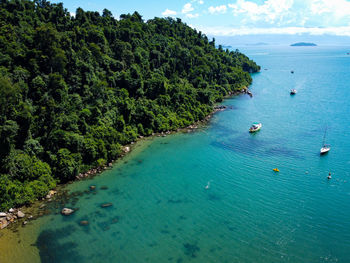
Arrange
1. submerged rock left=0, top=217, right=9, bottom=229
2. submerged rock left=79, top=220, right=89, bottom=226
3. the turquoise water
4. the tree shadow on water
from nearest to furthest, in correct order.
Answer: the tree shadow on water
the turquoise water
submerged rock left=0, top=217, right=9, bottom=229
submerged rock left=79, top=220, right=89, bottom=226

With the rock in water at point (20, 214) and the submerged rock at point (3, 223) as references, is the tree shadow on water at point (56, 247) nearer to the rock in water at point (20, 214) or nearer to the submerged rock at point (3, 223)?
the rock in water at point (20, 214)

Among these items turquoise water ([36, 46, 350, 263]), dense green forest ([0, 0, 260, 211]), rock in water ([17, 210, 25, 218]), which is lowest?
turquoise water ([36, 46, 350, 263])

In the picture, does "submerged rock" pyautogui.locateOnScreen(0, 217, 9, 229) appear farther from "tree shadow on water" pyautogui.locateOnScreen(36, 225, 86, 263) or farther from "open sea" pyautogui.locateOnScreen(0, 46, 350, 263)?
"tree shadow on water" pyautogui.locateOnScreen(36, 225, 86, 263)

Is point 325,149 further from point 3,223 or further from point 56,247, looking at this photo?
point 3,223

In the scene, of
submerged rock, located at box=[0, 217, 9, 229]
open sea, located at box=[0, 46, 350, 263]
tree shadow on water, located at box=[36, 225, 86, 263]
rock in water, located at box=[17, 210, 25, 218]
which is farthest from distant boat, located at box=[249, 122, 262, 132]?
submerged rock, located at box=[0, 217, 9, 229]

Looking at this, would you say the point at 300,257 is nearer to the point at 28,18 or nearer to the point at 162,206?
the point at 162,206

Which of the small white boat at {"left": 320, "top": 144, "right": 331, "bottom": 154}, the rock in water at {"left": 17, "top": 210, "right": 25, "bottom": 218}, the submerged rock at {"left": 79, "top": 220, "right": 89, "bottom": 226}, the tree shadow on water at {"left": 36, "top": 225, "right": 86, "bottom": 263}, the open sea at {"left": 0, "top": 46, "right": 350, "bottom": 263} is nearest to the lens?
the tree shadow on water at {"left": 36, "top": 225, "right": 86, "bottom": 263}

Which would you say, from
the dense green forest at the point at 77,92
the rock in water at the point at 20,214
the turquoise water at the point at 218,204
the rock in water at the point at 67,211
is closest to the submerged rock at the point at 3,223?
the rock in water at the point at 20,214

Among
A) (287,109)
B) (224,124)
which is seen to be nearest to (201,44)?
(287,109)
